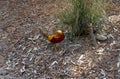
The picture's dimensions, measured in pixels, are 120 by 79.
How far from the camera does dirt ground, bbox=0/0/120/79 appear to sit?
286 cm

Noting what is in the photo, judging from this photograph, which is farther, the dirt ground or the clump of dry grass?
the clump of dry grass

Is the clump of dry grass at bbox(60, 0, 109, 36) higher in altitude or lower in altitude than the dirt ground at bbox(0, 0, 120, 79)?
higher

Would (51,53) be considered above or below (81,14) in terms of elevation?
below

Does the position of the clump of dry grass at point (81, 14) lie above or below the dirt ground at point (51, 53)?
above

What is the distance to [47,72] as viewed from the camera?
115 inches

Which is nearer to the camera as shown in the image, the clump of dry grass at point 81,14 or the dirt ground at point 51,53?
the dirt ground at point 51,53

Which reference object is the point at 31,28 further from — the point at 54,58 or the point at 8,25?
the point at 54,58

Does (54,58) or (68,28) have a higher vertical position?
(68,28)

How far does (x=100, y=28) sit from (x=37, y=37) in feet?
2.42

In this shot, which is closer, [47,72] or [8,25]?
[47,72]

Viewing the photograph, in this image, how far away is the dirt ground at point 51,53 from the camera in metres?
2.86

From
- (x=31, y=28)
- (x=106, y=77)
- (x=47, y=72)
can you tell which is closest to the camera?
(x=106, y=77)

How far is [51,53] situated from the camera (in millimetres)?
3123

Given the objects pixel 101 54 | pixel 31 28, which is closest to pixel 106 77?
pixel 101 54
